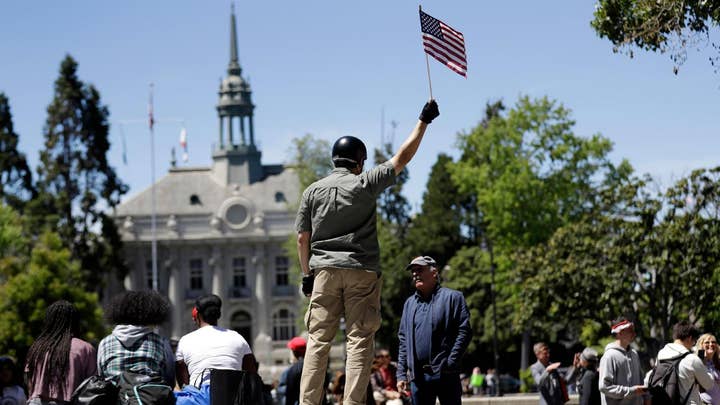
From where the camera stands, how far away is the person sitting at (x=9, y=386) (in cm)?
1243

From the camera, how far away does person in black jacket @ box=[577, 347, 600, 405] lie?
16.8 meters

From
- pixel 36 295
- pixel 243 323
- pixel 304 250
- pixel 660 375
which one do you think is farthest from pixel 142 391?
pixel 243 323

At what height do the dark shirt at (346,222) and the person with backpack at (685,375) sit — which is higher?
the dark shirt at (346,222)

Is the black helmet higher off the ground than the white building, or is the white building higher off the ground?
the white building

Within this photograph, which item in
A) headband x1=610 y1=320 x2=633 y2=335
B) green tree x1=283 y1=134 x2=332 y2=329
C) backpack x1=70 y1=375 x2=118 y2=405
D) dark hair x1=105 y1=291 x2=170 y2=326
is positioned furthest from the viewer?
green tree x1=283 y1=134 x2=332 y2=329

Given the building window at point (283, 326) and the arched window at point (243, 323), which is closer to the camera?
the building window at point (283, 326)

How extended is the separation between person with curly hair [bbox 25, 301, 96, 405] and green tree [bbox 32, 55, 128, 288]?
209ft

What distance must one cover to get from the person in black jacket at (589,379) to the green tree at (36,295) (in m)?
37.2

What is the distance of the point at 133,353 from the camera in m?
8.96

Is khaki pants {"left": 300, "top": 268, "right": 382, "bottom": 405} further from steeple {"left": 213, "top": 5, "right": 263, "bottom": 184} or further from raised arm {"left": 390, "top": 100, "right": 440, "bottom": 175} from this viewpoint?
steeple {"left": 213, "top": 5, "right": 263, "bottom": 184}

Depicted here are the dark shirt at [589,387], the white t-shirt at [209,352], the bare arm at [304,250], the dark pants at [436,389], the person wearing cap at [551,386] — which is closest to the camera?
the white t-shirt at [209,352]

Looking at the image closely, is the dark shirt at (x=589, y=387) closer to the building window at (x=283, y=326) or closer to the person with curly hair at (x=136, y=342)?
the person with curly hair at (x=136, y=342)

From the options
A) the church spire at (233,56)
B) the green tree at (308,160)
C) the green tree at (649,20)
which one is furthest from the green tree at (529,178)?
the church spire at (233,56)

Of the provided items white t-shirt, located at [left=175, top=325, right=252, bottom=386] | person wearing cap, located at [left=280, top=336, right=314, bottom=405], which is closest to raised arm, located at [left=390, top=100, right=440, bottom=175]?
white t-shirt, located at [left=175, top=325, right=252, bottom=386]
